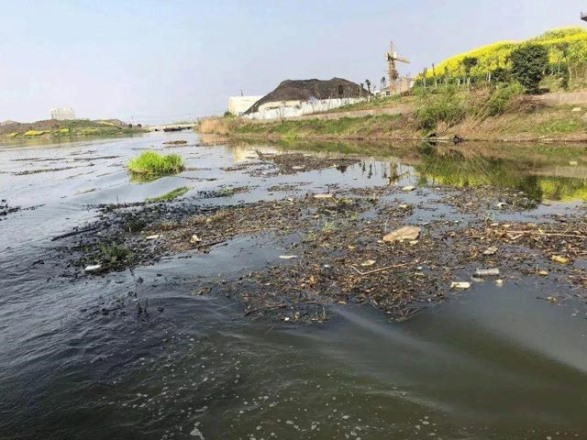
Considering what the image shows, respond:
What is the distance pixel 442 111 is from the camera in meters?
35.4

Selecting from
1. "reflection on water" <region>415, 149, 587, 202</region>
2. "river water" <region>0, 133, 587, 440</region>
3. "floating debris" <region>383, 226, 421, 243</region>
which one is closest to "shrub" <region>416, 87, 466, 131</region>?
"reflection on water" <region>415, 149, 587, 202</region>

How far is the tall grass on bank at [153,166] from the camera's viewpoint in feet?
84.9

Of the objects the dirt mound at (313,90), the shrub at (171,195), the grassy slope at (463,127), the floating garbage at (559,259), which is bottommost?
the floating garbage at (559,259)

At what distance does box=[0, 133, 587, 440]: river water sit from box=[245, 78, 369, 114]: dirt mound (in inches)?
2577

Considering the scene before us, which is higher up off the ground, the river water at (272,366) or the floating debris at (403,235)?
the floating debris at (403,235)

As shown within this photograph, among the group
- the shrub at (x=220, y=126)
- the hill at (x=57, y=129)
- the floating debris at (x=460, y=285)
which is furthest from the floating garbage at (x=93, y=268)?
the hill at (x=57, y=129)

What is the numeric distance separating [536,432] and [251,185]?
16.5 metres

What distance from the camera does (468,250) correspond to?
8.91 m

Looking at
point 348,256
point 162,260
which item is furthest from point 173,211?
point 348,256

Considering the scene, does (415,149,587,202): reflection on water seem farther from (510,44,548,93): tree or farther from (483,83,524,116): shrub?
(510,44,548,93): tree

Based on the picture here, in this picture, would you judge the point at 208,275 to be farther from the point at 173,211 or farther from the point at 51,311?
the point at 173,211

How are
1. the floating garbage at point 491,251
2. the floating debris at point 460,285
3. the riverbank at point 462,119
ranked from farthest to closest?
the riverbank at point 462,119 → the floating garbage at point 491,251 → the floating debris at point 460,285

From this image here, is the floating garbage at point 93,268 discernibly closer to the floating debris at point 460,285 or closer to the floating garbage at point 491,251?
the floating debris at point 460,285

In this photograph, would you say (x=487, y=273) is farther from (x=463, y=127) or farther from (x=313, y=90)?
(x=313, y=90)
